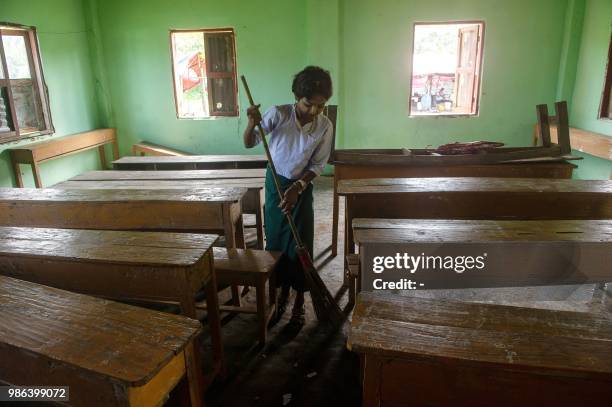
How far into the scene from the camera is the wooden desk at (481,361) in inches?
45.4

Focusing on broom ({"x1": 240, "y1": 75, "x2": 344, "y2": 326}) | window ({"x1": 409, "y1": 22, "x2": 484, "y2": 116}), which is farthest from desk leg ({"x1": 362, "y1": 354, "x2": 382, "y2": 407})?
window ({"x1": 409, "y1": 22, "x2": 484, "y2": 116})

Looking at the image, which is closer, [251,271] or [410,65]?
[251,271]

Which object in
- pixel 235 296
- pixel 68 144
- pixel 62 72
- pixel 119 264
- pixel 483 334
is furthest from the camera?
A: pixel 62 72

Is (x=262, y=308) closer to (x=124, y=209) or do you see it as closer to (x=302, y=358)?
(x=302, y=358)

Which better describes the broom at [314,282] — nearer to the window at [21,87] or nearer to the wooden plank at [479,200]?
the wooden plank at [479,200]

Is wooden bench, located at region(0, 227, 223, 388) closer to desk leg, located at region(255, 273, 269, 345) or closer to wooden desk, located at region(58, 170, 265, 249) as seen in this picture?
desk leg, located at region(255, 273, 269, 345)

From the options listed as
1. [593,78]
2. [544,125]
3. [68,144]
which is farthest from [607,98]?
[68,144]

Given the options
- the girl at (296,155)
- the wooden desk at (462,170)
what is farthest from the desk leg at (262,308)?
the wooden desk at (462,170)

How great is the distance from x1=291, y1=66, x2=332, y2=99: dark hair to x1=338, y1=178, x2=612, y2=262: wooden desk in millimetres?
607

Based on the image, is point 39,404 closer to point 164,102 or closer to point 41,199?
point 41,199

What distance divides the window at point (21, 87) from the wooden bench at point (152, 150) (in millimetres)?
1253

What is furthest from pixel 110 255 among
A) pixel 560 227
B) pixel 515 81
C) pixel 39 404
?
pixel 515 81

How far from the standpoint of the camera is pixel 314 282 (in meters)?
2.53

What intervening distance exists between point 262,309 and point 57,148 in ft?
14.6
